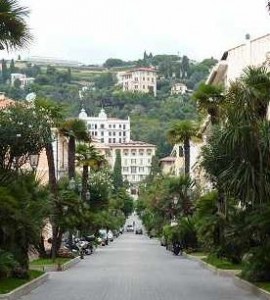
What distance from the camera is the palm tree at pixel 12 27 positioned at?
1933cm

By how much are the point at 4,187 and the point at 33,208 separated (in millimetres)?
3330

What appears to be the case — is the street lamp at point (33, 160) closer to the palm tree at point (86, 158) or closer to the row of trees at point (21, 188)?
the row of trees at point (21, 188)

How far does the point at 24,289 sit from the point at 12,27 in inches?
350

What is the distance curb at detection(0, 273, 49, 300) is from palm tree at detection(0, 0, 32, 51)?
6.46m

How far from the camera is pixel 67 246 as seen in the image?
5600cm

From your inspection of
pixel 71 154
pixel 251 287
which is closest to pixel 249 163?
pixel 251 287

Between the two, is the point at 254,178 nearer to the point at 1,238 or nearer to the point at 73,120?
the point at 1,238

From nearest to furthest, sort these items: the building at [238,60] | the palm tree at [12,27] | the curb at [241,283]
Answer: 1. the palm tree at [12,27]
2. the curb at [241,283]
3. the building at [238,60]

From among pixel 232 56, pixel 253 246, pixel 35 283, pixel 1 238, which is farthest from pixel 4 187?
pixel 232 56

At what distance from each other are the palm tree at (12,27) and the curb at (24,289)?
254 inches

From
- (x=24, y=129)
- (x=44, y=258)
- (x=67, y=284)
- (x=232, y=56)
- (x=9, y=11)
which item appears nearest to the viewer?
(x=9, y=11)

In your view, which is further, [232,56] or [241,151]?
[232,56]

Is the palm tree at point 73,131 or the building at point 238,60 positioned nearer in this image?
the palm tree at point 73,131

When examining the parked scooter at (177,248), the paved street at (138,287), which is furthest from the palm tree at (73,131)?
→ the paved street at (138,287)
